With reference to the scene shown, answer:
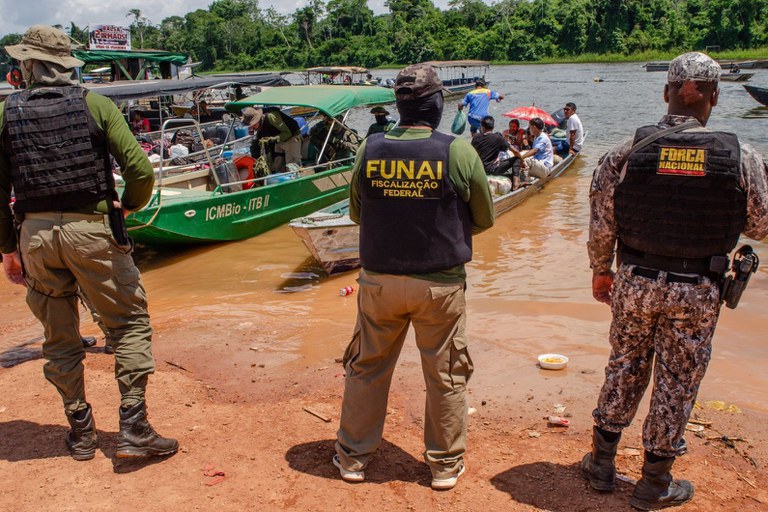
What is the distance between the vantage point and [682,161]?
117 inches

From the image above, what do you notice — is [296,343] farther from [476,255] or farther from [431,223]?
[476,255]

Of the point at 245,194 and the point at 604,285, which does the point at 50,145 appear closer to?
the point at 604,285

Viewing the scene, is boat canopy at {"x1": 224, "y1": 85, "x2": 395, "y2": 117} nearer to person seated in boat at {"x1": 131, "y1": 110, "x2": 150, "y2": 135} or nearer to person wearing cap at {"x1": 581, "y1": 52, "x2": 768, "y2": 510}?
person seated in boat at {"x1": 131, "y1": 110, "x2": 150, "y2": 135}

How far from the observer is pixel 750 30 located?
192ft

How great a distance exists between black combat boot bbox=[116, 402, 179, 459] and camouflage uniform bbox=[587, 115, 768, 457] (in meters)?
2.23

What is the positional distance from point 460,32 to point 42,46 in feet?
260

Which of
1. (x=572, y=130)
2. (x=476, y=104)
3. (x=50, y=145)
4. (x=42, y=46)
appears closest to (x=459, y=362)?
(x=50, y=145)

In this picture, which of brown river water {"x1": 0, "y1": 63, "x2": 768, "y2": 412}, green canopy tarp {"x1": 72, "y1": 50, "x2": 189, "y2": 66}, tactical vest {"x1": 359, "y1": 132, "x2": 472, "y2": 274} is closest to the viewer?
tactical vest {"x1": 359, "y1": 132, "x2": 472, "y2": 274}

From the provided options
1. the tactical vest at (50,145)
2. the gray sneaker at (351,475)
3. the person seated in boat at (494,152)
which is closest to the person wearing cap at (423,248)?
the gray sneaker at (351,475)

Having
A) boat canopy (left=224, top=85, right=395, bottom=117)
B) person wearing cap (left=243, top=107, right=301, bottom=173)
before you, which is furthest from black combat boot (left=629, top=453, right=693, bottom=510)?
person wearing cap (left=243, top=107, right=301, bottom=173)

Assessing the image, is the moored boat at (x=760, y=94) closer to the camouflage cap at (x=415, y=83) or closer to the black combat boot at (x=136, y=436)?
the camouflage cap at (x=415, y=83)

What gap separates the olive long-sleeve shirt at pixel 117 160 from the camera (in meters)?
3.43

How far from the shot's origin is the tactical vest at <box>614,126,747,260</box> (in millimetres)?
2938

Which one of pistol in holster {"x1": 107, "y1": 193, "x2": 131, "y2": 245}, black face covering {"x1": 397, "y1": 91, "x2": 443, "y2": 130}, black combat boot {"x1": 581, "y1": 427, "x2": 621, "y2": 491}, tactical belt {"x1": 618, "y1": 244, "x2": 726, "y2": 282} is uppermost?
black face covering {"x1": 397, "y1": 91, "x2": 443, "y2": 130}
